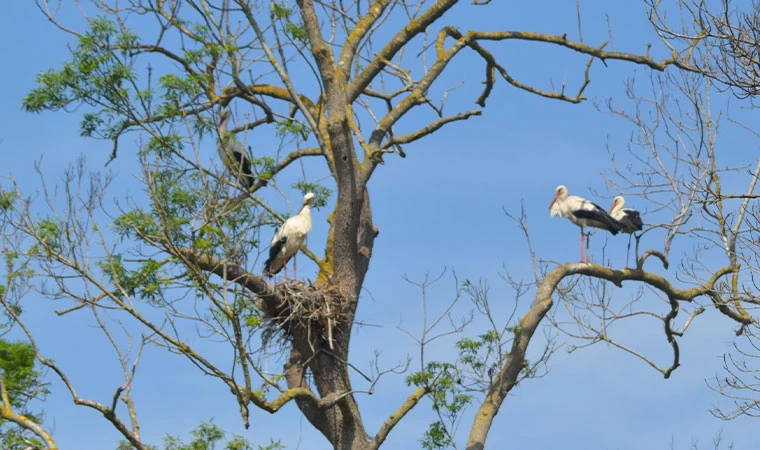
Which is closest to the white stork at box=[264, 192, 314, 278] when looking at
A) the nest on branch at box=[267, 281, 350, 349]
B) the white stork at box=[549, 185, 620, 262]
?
the nest on branch at box=[267, 281, 350, 349]

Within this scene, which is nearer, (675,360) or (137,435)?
(137,435)

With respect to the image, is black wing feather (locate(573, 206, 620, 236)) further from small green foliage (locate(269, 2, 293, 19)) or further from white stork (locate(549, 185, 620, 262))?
small green foliage (locate(269, 2, 293, 19))

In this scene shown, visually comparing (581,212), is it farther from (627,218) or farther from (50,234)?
(50,234)

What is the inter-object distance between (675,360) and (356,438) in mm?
3373

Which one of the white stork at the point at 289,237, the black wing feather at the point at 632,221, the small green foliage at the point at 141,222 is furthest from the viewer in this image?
the black wing feather at the point at 632,221

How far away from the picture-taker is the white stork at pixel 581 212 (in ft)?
45.0

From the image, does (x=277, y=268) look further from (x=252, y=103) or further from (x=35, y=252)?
(x=35, y=252)

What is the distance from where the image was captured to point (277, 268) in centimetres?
1362

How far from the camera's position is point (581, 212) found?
14.2m

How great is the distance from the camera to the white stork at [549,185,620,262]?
13.7 meters

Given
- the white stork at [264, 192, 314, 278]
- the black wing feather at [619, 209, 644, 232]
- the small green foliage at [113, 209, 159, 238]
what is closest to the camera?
the small green foliage at [113, 209, 159, 238]

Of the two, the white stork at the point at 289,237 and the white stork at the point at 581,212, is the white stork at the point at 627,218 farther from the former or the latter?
the white stork at the point at 289,237

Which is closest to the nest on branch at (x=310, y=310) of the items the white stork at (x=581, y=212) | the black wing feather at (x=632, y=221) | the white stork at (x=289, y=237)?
the white stork at (x=289, y=237)

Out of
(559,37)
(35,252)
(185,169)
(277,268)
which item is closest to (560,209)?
(559,37)
